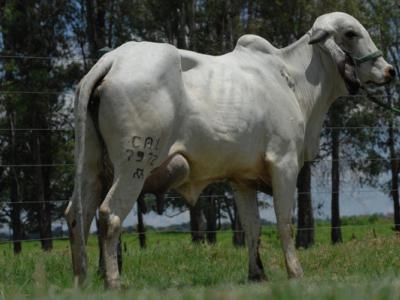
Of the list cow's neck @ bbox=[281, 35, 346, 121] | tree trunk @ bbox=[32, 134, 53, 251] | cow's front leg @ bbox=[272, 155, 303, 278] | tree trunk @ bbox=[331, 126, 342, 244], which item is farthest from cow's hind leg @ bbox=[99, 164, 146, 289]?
tree trunk @ bbox=[32, 134, 53, 251]

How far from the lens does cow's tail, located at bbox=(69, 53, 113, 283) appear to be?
17.3 feet

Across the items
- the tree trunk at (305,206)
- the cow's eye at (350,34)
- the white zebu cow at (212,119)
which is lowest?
the tree trunk at (305,206)

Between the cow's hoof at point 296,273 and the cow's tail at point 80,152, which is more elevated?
the cow's tail at point 80,152

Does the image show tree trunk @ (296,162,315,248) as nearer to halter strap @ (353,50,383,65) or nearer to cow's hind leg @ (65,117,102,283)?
halter strap @ (353,50,383,65)

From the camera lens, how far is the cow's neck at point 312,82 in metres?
6.98

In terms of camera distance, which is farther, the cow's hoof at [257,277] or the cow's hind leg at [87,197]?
the cow's hoof at [257,277]

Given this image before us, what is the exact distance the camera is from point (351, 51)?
714 cm

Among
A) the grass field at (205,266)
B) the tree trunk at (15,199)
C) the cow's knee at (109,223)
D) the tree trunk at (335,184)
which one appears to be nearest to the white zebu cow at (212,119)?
the cow's knee at (109,223)

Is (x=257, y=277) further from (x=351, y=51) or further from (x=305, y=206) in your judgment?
(x=305, y=206)

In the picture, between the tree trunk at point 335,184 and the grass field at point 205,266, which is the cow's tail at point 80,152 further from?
the tree trunk at point 335,184

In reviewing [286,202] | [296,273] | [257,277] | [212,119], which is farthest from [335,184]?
[212,119]

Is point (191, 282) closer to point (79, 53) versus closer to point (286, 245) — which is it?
point (286, 245)

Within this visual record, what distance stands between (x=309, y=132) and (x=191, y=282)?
170cm

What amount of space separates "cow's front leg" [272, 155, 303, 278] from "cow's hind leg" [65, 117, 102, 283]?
4.80ft
